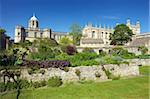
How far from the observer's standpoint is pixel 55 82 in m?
15.2

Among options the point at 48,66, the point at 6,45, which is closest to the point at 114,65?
the point at 48,66

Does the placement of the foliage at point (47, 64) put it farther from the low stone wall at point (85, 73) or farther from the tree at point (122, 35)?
the tree at point (122, 35)

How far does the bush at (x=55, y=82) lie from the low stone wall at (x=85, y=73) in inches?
11.5

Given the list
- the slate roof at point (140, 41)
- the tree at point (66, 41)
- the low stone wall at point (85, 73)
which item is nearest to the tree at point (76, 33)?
the tree at point (66, 41)

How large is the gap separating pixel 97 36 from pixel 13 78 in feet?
209

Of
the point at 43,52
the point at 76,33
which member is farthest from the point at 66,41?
the point at 43,52

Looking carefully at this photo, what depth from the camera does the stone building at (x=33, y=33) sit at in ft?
222

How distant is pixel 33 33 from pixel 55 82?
187ft

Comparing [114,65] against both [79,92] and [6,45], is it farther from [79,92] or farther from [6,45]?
[6,45]

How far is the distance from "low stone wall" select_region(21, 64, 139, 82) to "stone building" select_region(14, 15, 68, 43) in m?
52.3

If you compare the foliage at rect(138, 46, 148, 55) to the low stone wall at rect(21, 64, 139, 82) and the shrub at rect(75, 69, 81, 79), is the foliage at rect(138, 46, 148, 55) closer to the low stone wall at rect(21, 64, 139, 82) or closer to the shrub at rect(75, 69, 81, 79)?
the low stone wall at rect(21, 64, 139, 82)

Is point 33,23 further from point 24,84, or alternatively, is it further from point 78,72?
point 24,84

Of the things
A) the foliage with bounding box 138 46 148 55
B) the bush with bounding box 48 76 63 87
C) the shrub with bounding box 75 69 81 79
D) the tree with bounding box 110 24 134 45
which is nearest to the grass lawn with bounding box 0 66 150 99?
the bush with bounding box 48 76 63 87

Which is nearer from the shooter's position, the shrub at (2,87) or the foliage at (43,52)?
the shrub at (2,87)
